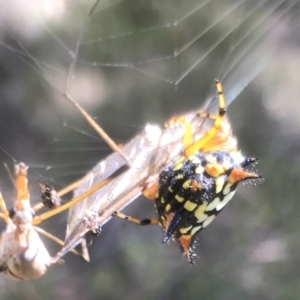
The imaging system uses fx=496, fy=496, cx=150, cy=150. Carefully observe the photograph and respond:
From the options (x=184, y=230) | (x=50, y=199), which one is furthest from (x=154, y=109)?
(x=50, y=199)

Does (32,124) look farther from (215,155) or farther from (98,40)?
(215,155)

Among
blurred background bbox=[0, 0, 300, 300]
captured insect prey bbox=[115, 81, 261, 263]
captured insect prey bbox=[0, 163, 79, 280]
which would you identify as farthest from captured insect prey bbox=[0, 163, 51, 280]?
blurred background bbox=[0, 0, 300, 300]

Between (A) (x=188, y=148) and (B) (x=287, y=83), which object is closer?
(A) (x=188, y=148)

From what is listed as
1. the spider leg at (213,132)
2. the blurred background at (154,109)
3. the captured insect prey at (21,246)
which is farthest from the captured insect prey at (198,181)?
the blurred background at (154,109)

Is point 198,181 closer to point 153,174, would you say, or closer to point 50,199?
point 153,174

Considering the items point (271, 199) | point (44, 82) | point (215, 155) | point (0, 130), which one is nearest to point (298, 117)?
point (271, 199)

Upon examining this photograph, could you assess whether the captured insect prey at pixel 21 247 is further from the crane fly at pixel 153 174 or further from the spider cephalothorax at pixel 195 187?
the spider cephalothorax at pixel 195 187
